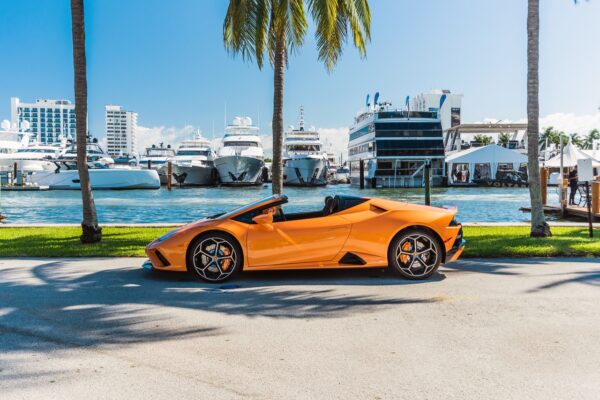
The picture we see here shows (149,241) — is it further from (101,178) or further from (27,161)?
(27,161)

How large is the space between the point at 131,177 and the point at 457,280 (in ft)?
175

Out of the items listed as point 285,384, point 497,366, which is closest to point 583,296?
point 497,366

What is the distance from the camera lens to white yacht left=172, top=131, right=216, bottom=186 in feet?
204

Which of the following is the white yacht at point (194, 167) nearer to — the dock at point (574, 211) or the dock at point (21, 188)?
the dock at point (21, 188)

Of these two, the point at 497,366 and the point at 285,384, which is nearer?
the point at 285,384

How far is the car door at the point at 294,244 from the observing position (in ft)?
22.1

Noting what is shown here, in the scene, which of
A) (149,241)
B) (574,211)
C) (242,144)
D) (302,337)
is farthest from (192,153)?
(302,337)

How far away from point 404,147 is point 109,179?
32.5 meters

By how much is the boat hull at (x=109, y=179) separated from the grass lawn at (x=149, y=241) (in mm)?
44748

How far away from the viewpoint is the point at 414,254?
6.82 meters

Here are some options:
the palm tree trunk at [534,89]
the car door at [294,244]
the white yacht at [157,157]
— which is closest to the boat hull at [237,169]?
the white yacht at [157,157]

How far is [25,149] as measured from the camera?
3248 inches

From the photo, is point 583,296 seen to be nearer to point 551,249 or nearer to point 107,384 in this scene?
point 551,249

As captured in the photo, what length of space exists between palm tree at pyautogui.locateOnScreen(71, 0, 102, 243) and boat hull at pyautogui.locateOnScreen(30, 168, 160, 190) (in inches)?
1873
